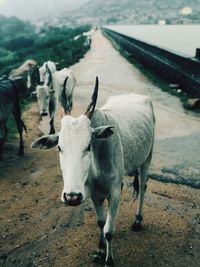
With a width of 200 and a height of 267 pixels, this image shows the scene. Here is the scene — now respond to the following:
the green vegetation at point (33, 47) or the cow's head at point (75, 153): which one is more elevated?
the cow's head at point (75, 153)

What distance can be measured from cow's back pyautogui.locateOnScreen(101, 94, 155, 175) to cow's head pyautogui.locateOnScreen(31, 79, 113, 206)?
1007mm

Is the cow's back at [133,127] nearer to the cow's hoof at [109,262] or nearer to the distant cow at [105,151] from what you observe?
the distant cow at [105,151]

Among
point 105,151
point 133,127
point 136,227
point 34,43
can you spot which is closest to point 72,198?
point 105,151

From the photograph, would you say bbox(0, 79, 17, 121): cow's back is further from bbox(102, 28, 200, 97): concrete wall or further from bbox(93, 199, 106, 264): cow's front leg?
bbox(102, 28, 200, 97): concrete wall

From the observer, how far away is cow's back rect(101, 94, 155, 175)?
5.14 metres

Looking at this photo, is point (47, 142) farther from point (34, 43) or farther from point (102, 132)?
point (34, 43)

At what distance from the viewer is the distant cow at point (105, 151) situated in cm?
389

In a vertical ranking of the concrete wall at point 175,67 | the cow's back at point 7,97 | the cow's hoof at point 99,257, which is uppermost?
the cow's back at point 7,97

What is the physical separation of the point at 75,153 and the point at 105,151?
69 centimetres

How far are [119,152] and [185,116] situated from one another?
749 cm

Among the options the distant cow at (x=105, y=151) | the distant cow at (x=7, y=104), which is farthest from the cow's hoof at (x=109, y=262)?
the distant cow at (x=7, y=104)

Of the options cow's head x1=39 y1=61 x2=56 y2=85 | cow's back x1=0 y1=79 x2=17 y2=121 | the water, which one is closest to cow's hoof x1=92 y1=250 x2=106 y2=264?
cow's back x1=0 y1=79 x2=17 y2=121

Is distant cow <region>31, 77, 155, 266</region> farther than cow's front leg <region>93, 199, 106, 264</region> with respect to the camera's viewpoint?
No

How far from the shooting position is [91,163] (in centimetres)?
427
